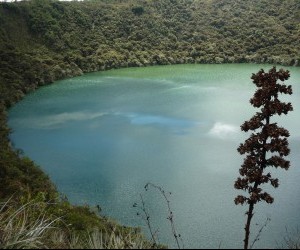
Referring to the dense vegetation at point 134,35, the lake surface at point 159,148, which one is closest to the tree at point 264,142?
the lake surface at point 159,148

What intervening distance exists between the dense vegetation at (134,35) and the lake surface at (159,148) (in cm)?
787

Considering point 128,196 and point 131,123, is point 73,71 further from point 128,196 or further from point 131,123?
point 128,196

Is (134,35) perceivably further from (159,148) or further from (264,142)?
(264,142)

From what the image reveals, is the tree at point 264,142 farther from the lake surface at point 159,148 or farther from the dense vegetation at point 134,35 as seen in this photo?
the dense vegetation at point 134,35

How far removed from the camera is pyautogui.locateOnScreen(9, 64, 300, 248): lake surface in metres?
23.3

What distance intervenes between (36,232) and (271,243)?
703 inches

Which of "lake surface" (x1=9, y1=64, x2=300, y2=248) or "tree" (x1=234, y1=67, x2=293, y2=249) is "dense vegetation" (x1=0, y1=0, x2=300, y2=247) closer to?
"lake surface" (x1=9, y1=64, x2=300, y2=248)

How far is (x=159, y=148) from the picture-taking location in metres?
35.6

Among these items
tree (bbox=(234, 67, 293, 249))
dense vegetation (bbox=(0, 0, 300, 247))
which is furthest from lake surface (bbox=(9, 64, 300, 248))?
dense vegetation (bbox=(0, 0, 300, 247))

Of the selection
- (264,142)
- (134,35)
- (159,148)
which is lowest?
(159,148)

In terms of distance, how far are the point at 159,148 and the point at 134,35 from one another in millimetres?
55569

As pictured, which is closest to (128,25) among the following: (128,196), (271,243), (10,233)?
(128,196)

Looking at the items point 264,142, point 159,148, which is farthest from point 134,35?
point 264,142

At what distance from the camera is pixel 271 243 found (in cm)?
2047
